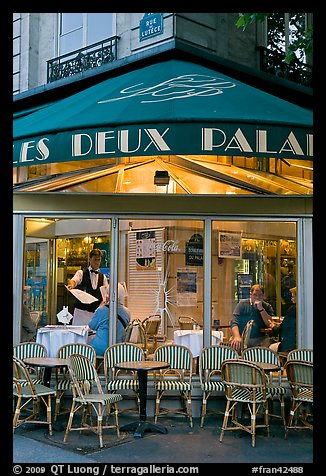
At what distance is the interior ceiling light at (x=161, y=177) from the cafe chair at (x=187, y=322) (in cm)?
222

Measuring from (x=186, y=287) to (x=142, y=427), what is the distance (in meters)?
2.68

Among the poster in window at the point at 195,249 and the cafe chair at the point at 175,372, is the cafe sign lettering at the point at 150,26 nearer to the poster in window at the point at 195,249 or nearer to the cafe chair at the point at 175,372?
the poster in window at the point at 195,249

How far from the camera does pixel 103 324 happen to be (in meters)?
Answer: 9.42

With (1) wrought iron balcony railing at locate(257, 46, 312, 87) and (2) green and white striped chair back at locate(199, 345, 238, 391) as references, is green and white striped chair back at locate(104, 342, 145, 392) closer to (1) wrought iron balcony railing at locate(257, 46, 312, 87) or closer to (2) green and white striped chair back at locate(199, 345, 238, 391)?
(2) green and white striped chair back at locate(199, 345, 238, 391)

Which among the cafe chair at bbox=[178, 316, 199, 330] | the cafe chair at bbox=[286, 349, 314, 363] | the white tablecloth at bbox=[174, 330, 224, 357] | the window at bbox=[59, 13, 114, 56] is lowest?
the cafe chair at bbox=[286, 349, 314, 363]

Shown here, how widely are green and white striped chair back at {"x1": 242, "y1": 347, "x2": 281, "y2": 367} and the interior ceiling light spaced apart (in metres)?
3.00

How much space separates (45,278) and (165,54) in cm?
418

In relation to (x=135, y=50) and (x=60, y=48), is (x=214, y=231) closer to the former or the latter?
(x=135, y=50)

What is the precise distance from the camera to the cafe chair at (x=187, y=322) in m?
9.60

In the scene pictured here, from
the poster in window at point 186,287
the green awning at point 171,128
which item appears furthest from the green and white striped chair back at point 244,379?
the green awning at point 171,128

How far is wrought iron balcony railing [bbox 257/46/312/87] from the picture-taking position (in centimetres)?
1151

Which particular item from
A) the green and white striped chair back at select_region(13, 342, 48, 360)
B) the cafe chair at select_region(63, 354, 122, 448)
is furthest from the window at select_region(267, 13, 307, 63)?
the cafe chair at select_region(63, 354, 122, 448)
